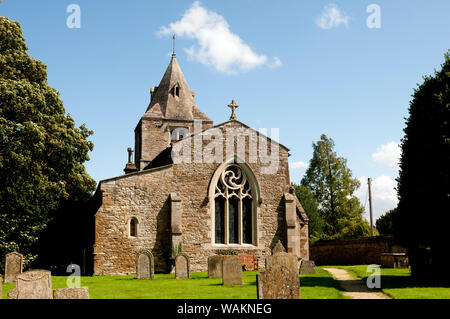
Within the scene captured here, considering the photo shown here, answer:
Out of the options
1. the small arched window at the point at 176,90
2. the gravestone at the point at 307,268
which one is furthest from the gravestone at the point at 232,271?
the small arched window at the point at 176,90

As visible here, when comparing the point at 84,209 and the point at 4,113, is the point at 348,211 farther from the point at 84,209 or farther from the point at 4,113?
the point at 4,113

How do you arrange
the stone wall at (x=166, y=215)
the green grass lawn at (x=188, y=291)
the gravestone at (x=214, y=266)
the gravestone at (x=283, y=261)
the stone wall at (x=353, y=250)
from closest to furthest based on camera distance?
the gravestone at (x=283, y=261) < the green grass lawn at (x=188, y=291) < the gravestone at (x=214, y=266) < the stone wall at (x=166, y=215) < the stone wall at (x=353, y=250)

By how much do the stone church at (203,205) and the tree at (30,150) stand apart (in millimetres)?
2787

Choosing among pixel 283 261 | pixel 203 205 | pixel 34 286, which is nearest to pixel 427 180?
pixel 283 261

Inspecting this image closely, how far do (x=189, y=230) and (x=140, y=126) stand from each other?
56.0 feet

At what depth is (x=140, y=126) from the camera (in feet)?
126

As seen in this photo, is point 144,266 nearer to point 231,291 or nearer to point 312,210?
point 231,291

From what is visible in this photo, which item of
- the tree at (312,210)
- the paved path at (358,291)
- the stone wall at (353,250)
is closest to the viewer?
the paved path at (358,291)

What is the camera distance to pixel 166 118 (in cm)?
3831

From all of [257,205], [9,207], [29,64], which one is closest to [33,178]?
[9,207]

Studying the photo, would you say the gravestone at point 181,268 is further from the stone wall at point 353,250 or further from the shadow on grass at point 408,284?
the stone wall at point 353,250

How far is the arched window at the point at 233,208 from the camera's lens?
24203 millimetres
